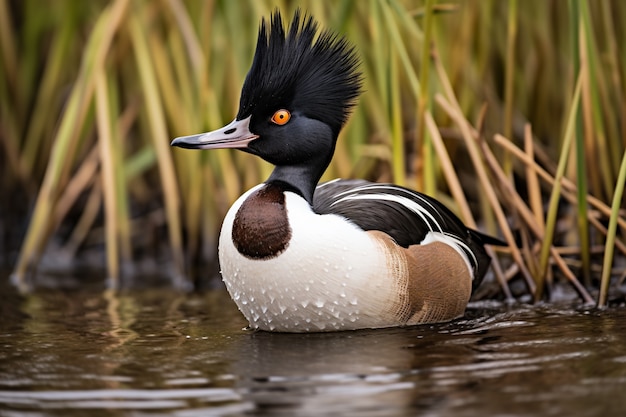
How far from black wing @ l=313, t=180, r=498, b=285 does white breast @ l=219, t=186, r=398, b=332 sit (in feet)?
0.56

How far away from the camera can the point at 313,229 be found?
16.4 ft

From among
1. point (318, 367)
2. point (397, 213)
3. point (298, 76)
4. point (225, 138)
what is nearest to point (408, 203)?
point (397, 213)

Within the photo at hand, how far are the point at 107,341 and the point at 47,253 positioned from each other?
3.85 m

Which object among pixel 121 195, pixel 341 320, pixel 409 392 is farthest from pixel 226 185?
pixel 409 392

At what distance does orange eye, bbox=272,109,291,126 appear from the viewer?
5.29m

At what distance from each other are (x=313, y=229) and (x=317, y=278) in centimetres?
22

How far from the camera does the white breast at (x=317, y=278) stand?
4957 millimetres

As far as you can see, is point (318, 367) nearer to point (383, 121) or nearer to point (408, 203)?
point (408, 203)

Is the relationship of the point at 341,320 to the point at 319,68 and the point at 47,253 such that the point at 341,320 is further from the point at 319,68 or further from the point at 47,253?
the point at 47,253

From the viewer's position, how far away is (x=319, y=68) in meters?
5.26

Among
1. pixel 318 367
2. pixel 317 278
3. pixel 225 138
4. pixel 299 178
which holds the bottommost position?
pixel 318 367

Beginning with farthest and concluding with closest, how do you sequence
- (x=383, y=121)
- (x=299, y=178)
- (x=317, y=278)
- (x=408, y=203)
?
(x=383, y=121)
(x=408, y=203)
(x=299, y=178)
(x=317, y=278)

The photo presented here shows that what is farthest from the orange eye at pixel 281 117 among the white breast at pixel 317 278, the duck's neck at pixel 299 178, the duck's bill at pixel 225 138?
the white breast at pixel 317 278

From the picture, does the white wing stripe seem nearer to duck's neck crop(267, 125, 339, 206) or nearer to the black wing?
the black wing
